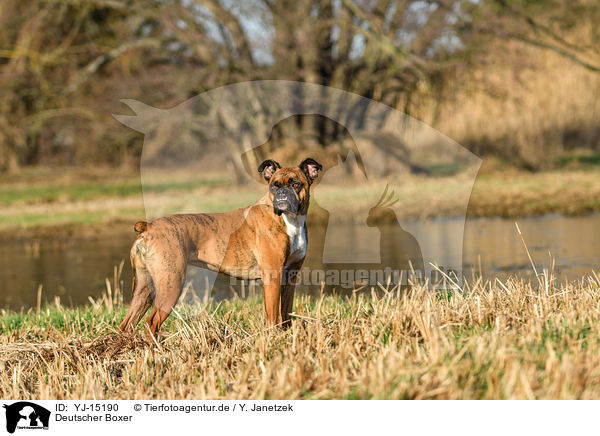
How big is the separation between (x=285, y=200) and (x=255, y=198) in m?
10.8

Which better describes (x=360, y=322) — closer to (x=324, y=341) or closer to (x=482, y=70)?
(x=324, y=341)

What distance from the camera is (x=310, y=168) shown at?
15.2 feet

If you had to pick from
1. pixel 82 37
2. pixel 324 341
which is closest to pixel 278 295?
pixel 324 341

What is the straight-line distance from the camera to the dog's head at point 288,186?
166 inches

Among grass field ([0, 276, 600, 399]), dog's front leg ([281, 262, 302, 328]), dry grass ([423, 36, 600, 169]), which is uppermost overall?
dry grass ([423, 36, 600, 169])

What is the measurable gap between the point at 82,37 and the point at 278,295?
24.2 meters

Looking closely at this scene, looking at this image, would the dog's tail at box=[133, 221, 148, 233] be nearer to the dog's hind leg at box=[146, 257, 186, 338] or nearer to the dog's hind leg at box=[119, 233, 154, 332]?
the dog's hind leg at box=[119, 233, 154, 332]

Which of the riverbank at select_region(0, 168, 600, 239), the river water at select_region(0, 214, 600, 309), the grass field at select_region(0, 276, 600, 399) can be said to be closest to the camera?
the grass field at select_region(0, 276, 600, 399)

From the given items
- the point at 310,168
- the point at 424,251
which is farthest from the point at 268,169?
the point at 424,251

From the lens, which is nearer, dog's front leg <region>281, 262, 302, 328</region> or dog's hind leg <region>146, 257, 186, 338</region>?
dog's hind leg <region>146, 257, 186, 338</region>
